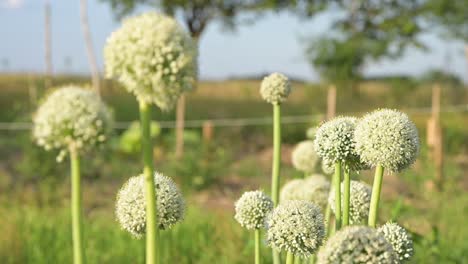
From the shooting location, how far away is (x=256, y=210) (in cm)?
210

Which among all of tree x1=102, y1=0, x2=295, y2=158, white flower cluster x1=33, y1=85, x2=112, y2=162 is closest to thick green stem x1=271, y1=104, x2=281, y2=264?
white flower cluster x1=33, y1=85, x2=112, y2=162

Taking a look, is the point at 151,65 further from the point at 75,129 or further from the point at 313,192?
the point at 313,192

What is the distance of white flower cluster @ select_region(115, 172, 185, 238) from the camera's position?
173 cm

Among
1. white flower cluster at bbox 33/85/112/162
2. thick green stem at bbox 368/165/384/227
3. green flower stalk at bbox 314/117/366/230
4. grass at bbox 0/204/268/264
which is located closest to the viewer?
white flower cluster at bbox 33/85/112/162

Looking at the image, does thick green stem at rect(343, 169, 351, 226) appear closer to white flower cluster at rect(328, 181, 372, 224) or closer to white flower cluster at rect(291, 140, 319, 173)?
Result: white flower cluster at rect(328, 181, 372, 224)

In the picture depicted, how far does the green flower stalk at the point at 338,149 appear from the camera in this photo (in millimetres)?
1820

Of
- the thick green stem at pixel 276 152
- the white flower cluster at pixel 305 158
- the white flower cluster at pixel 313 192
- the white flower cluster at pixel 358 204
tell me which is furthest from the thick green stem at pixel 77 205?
the white flower cluster at pixel 305 158

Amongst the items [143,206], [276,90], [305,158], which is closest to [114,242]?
[305,158]

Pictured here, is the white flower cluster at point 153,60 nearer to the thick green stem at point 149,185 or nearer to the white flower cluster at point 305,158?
the thick green stem at point 149,185

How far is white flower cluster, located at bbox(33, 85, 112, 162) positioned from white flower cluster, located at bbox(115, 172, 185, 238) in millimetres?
483

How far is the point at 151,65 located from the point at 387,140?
73 cm

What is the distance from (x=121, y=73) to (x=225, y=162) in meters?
9.61

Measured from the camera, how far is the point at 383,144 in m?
1.70

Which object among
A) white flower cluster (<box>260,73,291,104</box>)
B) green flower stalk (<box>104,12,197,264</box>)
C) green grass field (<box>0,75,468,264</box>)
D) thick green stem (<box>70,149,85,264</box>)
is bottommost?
green grass field (<box>0,75,468,264</box>)
